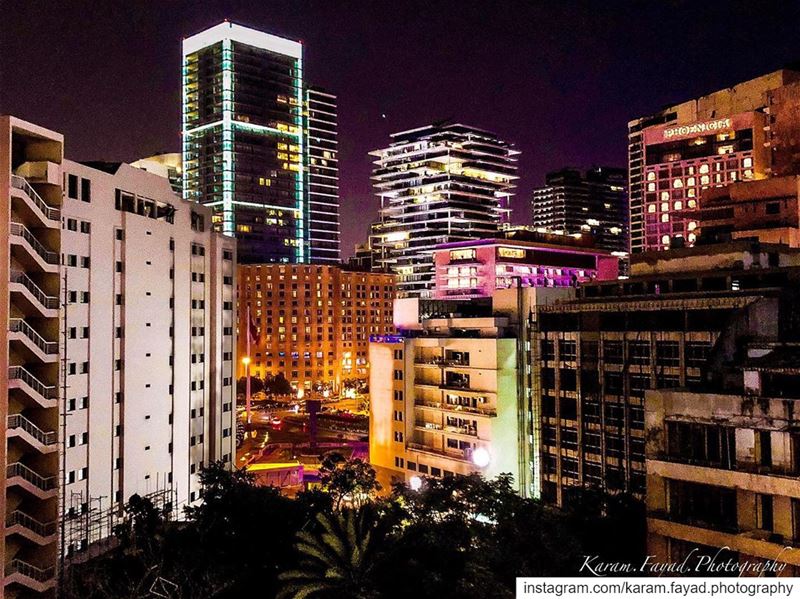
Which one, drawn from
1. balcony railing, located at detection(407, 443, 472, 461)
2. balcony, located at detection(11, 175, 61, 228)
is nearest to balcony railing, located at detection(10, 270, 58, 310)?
balcony, located at detection(11, 175, 61, 228)

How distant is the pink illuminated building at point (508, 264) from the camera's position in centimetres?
12875

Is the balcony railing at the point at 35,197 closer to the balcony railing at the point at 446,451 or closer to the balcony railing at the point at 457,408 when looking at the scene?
the balcony railing at the point at 457,408

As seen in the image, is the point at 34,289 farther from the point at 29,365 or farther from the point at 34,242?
the point at 29,365

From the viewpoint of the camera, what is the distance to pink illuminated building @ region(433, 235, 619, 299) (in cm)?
12875

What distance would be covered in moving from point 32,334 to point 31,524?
793 centimetres

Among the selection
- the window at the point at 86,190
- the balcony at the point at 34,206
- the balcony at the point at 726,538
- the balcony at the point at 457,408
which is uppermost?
the window at the point at 86,190

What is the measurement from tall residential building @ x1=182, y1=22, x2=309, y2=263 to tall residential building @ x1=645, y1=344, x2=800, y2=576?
140 metres

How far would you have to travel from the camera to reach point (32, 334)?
30.6 m

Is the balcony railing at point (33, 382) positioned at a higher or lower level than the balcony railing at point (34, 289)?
lower

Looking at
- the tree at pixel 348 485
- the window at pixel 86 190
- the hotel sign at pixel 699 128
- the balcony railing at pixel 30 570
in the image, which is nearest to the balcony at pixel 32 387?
the balcony railing at pixel 30 570

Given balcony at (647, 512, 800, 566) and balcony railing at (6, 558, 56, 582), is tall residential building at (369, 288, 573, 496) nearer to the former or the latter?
balcony at (647, 512, 800, 566)

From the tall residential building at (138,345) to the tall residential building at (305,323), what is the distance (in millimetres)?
Answer: 78707

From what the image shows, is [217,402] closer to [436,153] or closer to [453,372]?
[453,372]

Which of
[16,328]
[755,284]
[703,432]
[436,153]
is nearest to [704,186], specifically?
[436,153]
